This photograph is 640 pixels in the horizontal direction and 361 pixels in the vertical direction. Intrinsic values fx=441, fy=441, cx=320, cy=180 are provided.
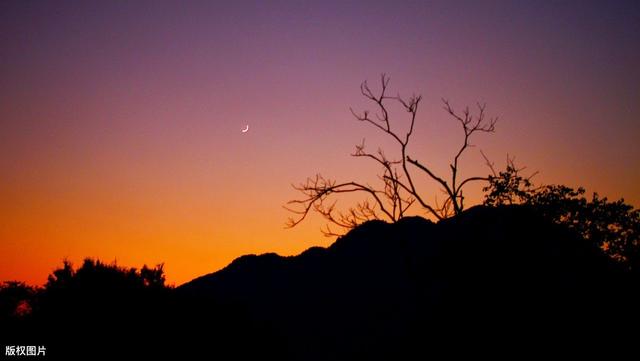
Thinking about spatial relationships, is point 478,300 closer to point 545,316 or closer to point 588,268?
point 545,316

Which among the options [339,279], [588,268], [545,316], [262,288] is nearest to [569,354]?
[545,316]

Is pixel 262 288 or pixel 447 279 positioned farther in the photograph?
pixel 262 288

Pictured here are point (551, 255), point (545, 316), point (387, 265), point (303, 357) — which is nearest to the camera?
point (545, 316)

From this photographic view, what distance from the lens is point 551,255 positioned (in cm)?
1141

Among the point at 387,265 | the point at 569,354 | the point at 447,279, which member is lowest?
the point at 569,354

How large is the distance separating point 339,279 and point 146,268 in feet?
17.8

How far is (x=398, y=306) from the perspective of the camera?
1167 cm

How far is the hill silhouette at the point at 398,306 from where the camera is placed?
9484 millimetres

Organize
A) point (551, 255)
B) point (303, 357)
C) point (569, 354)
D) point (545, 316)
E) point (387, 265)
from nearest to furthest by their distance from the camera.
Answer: point (569, 354), point (545, 316), point (303, 357), point (551, 255), point (387, 265)

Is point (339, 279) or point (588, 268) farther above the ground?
point (339, 279)

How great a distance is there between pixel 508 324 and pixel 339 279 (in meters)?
4.93

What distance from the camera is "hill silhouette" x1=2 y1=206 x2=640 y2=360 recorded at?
9484mm

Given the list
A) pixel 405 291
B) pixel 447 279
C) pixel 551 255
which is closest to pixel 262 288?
pixel 405 291

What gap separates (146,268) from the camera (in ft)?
38.3
